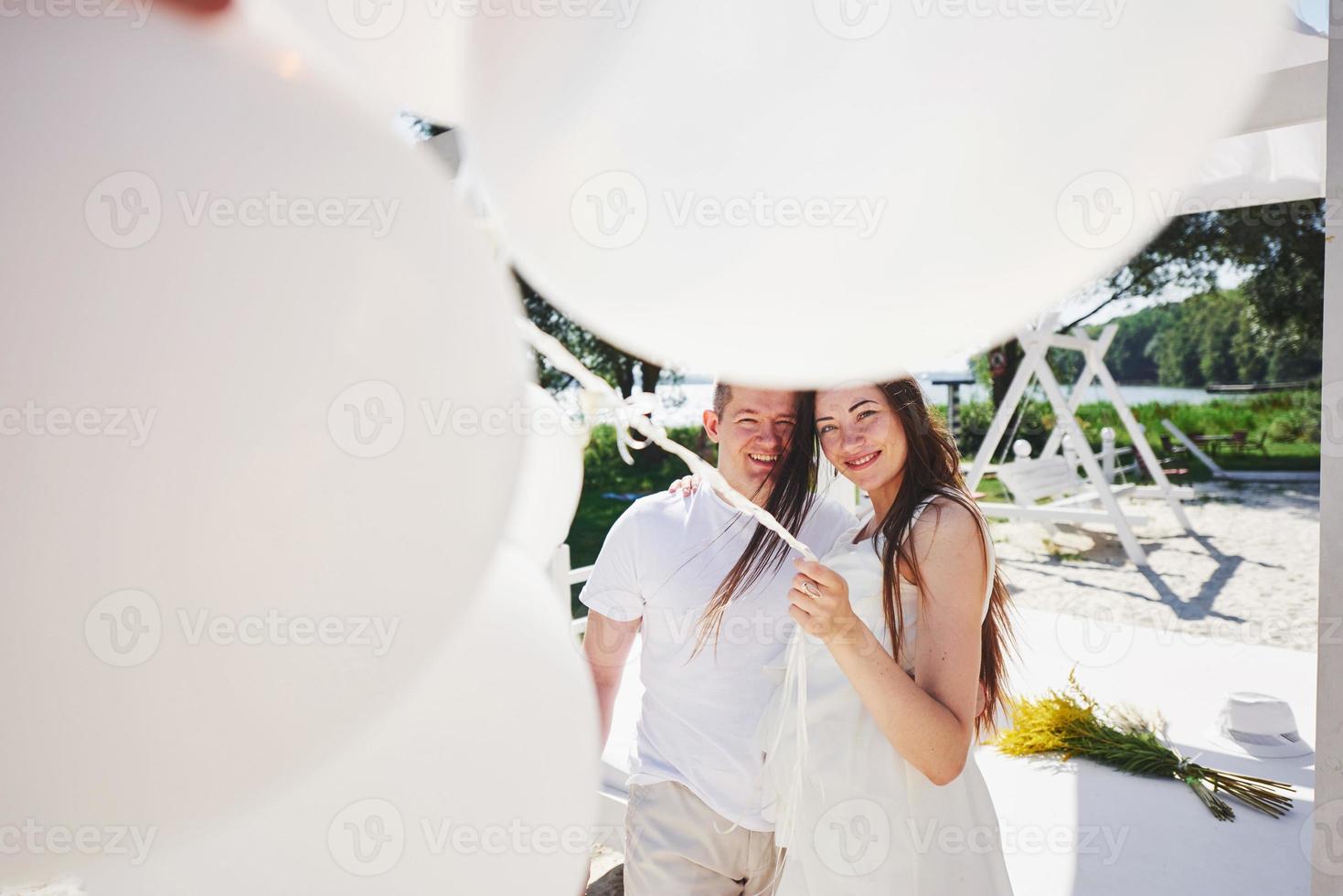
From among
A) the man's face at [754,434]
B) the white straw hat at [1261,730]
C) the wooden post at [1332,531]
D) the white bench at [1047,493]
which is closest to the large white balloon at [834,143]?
the man's face at [754,434]

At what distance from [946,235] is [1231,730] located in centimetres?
278

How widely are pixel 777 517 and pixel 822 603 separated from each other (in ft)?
1.28

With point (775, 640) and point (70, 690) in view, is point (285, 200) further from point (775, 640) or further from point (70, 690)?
point (775, 640)

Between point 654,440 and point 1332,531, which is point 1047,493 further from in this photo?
point 654,440

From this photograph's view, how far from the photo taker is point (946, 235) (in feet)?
2.80

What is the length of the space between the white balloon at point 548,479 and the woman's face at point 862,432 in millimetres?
497

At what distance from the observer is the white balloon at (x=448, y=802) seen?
761 mm

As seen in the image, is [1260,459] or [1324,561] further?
[1260,459]

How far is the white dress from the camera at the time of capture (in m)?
1.12

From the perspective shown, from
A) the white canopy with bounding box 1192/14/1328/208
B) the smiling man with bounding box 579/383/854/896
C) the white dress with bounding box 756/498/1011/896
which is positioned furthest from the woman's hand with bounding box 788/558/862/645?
the white canopy with bounding box 1192/14/1328/208

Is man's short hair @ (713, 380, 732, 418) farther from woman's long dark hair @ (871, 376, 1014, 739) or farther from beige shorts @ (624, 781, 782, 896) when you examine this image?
beige shorts @ (624, 781, 782, 896)

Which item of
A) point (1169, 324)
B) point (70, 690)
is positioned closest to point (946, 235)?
point (70, 690)

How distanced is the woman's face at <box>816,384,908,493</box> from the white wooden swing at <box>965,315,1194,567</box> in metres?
4.12

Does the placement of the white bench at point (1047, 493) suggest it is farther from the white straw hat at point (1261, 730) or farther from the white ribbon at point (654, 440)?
the white ribbon at point (654, 440)
